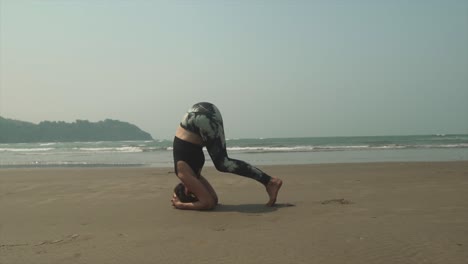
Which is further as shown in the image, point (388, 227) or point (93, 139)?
point (93, 139)

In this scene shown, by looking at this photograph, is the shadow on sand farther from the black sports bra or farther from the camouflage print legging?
the black sports bra

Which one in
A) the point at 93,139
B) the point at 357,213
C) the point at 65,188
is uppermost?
the point at 357,213

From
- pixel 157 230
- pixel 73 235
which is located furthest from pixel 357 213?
pixel 73 235

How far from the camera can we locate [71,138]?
82.9 m

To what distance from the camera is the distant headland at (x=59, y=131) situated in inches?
3108

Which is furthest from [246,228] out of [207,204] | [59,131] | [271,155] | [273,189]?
[59,131]

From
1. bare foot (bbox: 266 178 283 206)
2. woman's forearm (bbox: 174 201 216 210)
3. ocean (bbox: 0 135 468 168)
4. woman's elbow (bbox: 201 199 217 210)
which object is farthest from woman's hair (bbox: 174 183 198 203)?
ocean (bbox: 0 135 468 168)

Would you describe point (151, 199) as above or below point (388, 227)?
below

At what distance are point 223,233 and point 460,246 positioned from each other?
5.88 feet

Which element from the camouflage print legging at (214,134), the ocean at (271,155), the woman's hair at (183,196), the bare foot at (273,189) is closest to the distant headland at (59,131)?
the ocean at (271,155)

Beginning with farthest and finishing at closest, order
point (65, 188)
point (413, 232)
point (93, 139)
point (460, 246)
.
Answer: point (93, 139), point (65, 188), point (413, 232), point (460, 246)

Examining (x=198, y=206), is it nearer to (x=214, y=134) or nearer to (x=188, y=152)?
(x=188, y=152)

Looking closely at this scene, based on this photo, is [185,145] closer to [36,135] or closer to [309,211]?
[309,211]

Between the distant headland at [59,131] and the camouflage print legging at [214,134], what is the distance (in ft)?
272
